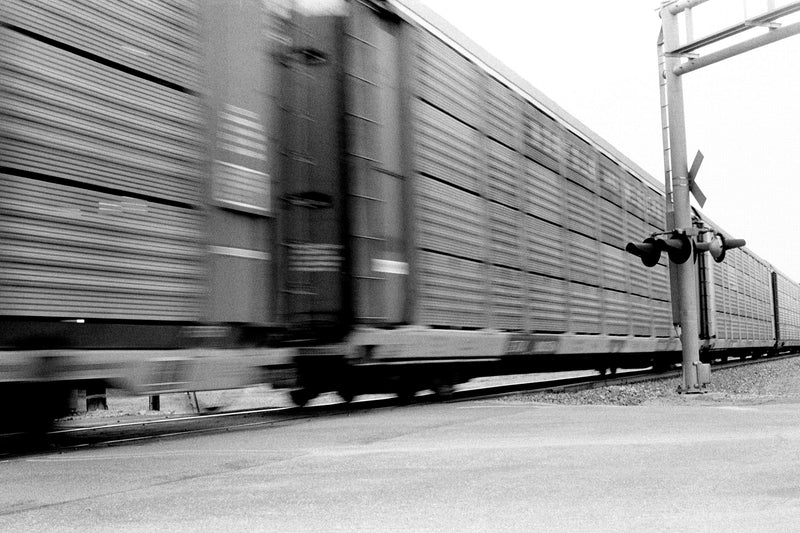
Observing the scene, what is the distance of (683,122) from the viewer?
460 inches

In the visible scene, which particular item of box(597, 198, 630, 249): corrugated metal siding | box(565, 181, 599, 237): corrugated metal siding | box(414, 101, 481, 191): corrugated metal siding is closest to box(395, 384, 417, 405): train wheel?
box(414, 101, 481, 191): corrugated metal siding

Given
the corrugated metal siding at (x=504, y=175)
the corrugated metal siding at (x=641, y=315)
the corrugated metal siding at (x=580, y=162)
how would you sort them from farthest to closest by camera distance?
1. the corrugated metal siding at (x=641, y=315)
2. the corrugated metal siding at (x=580, y=162)
3. the corrugated metal siding at (x=504, y=175)

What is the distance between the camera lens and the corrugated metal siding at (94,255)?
530 cm

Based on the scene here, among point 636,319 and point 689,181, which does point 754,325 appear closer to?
point 636,319

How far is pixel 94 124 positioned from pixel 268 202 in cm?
174

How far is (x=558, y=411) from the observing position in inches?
325

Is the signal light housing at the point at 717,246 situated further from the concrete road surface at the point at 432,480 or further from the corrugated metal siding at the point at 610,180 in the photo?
the concrete road surface at the point at 432,480

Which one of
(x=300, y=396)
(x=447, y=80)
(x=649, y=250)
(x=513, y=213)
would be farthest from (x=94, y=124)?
(x=649, y=250)

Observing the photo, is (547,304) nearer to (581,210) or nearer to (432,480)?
(581,210)

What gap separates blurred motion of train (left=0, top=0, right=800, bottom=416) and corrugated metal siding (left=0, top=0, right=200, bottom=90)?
0.05ft

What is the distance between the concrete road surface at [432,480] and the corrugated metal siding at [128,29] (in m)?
2.55

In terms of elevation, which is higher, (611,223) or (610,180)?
(610,180)

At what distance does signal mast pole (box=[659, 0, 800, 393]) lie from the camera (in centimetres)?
1131

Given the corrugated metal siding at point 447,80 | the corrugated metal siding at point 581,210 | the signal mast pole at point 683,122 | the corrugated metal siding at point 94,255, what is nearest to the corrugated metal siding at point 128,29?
the corrugated metal siding at point 94,255
